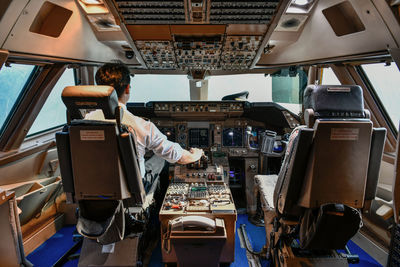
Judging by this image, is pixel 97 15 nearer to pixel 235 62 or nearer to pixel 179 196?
pixel 235 62

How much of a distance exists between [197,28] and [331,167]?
4.52ft

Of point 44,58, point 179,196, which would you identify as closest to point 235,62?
point 179,196

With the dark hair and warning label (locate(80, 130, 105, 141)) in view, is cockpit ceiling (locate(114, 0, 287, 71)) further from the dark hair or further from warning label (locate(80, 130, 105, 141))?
warning label (locate(80, 130, 105, 141))

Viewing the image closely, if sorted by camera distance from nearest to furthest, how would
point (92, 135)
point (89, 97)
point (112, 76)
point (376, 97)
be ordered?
point (89, 97)
point (92, 135)
point (112, 76)
point (376, 97)

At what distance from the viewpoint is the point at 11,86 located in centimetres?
222

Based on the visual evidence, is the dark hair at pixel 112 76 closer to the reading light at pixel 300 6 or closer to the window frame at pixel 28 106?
the window frame at pixel 28 106

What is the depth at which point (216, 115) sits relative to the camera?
121 inches

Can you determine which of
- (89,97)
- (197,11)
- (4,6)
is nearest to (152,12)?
(197,11)

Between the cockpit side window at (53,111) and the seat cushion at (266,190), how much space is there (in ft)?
8.65

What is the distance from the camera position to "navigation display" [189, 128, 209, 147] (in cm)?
326

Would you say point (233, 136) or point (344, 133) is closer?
point (344, 133)

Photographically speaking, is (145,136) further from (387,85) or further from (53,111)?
(387,85)

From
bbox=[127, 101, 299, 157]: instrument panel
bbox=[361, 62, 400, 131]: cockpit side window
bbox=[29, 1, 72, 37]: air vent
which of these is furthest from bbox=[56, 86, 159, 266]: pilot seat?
bbox=[361, 62, 400, 131]: cockpit side window

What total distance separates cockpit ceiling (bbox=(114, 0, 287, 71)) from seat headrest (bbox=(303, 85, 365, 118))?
2.10 feet
